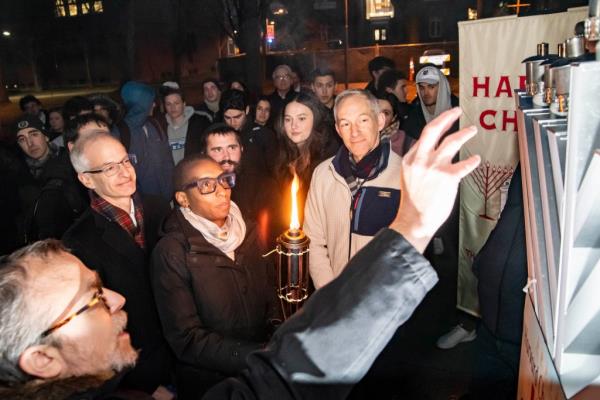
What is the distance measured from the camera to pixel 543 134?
142 cm

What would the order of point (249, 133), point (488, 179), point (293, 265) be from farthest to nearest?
point (249, 133)
point (488, 179)
point (293, 265)

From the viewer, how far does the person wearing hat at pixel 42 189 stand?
343 centimetres

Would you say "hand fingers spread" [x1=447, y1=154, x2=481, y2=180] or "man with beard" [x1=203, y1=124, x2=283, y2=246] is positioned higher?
"hand fingers spread" [x1=447, y1=154, x2=481, y2=180]

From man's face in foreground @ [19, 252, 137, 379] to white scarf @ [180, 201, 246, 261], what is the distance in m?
0.93

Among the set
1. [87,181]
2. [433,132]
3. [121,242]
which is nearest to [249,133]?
[87,181]

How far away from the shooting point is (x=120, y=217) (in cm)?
289

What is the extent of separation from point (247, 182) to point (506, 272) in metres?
2.71

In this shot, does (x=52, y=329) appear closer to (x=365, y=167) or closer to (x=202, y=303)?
(x=202, y=303)

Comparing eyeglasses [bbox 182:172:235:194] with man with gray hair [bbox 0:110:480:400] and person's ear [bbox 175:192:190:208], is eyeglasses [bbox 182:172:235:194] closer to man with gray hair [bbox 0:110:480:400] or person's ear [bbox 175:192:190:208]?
person's ear [bbox 175:192:190:208]

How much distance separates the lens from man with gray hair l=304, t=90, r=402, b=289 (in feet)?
10.1

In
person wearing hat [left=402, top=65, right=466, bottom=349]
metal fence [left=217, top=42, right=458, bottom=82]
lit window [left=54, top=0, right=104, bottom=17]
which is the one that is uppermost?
lit window [left=54, top=0, right=104, bottom=17]

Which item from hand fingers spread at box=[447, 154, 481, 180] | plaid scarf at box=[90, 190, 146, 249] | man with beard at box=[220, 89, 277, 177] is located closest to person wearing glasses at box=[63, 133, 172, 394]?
plaid scarf at box=[90, 190, 146, 249]

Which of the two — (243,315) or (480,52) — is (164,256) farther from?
(480,52)

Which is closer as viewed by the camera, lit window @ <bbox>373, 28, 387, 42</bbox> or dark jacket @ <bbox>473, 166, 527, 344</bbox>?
dark jacket @ <bbox>473, 166, 527, 344</bbox>
